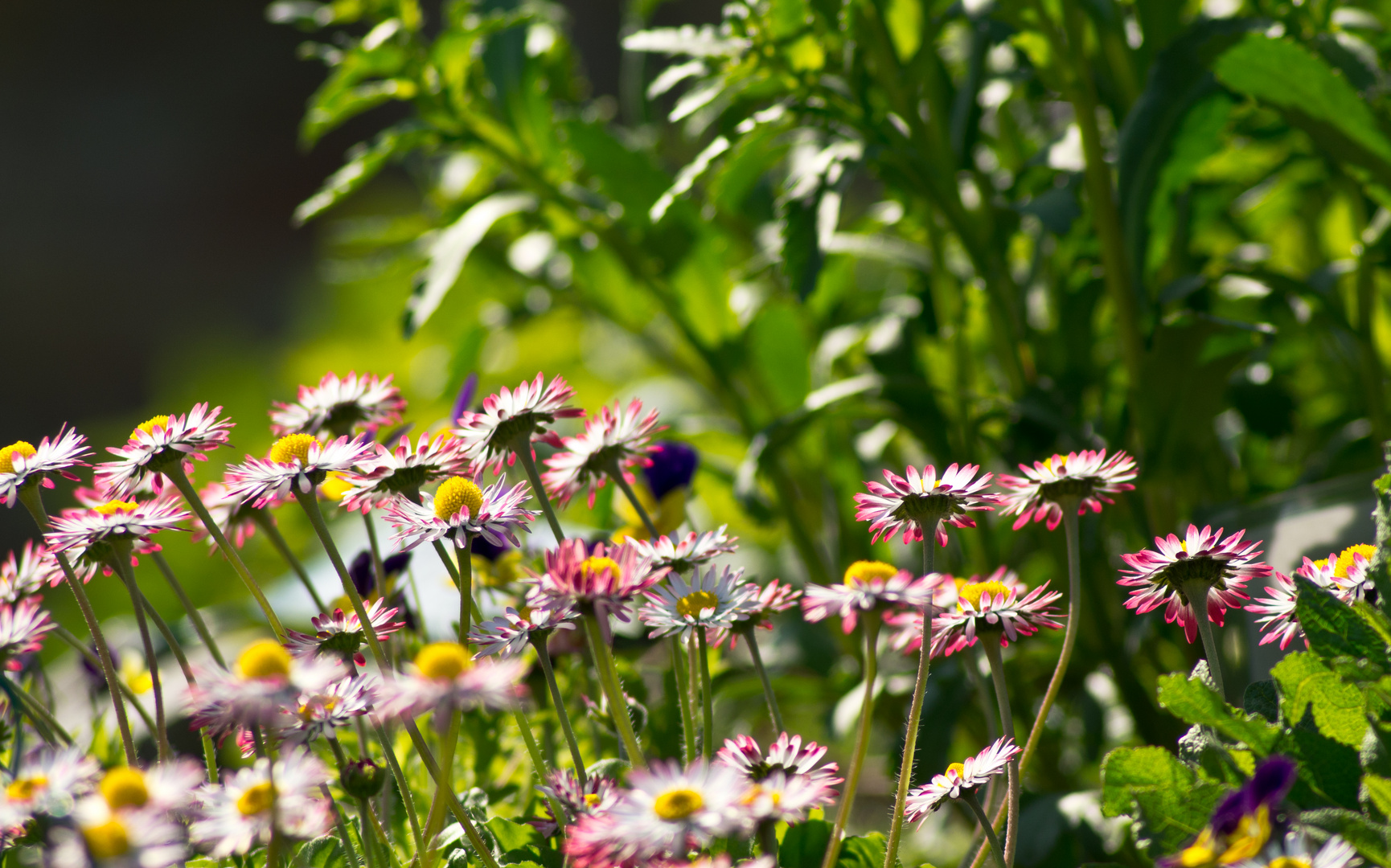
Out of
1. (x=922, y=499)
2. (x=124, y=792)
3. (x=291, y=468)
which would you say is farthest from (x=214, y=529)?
(x=922, y=499)

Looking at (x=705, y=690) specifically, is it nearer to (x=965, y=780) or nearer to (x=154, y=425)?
(x=965, y=780)

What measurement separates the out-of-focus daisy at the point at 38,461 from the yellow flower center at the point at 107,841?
0.20m

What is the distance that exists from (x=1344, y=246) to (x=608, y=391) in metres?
0.80

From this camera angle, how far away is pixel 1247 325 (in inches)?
19.9

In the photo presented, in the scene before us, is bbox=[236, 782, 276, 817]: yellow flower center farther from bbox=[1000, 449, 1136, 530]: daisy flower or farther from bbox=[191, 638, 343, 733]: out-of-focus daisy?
bbox=[1000, 449, 1136, 530]: daisy flower

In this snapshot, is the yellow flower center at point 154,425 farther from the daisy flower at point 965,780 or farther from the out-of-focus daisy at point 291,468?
the daisy flower at point 965,780

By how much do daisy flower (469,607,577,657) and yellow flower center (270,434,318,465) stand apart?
91mm

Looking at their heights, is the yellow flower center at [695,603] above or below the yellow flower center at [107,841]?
below

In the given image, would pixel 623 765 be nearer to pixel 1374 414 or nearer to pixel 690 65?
pixel 690 65

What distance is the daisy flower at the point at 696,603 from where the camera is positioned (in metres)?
0.35

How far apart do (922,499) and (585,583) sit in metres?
0.12

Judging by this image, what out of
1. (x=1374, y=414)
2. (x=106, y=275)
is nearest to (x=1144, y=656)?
(x=1374, y=414)

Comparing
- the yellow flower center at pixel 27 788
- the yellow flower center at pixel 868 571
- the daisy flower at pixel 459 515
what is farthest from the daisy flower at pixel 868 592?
the yellow flower center at pixel 27 788

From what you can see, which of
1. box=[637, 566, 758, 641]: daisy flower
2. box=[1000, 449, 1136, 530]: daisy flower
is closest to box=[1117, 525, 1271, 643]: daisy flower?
box=[1000, 449, 1136, 530]: daisy flower
